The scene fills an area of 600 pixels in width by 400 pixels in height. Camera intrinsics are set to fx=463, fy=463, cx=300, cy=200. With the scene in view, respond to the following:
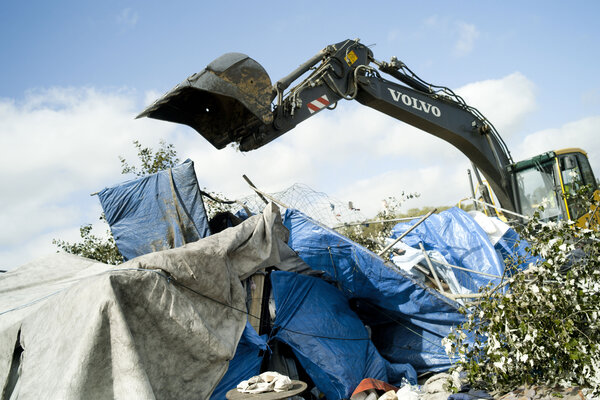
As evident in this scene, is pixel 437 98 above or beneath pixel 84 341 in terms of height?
above

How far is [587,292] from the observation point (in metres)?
4.01

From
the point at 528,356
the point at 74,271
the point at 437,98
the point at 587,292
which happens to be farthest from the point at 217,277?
the point at 437,98

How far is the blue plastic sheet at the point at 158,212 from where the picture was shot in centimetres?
606

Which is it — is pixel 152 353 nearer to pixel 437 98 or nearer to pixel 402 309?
pixel 402 309

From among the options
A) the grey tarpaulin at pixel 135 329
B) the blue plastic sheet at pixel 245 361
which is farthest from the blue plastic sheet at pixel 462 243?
the grey tarpaulin at pixel 135 329

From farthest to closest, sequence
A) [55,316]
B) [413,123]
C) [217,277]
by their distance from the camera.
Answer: [413,123], [217,277], [55,316]

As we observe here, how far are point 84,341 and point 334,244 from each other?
3.30 meters

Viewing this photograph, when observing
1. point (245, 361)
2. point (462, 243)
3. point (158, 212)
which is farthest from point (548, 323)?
point (158, 212)

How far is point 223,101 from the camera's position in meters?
5.57

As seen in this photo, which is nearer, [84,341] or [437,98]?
[84,341]

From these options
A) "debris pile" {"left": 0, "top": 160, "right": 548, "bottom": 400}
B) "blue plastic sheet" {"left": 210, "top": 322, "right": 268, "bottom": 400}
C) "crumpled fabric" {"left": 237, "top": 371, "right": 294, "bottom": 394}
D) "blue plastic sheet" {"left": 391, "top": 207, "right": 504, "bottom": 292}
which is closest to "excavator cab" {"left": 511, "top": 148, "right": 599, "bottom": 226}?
"debris pile" {"left": 0, "top": 160, "right": 548, "bottom": 400}

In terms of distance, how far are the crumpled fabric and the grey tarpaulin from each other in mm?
257

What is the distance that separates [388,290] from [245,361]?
6.35ft

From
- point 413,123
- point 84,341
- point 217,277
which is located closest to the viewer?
point 84,341
